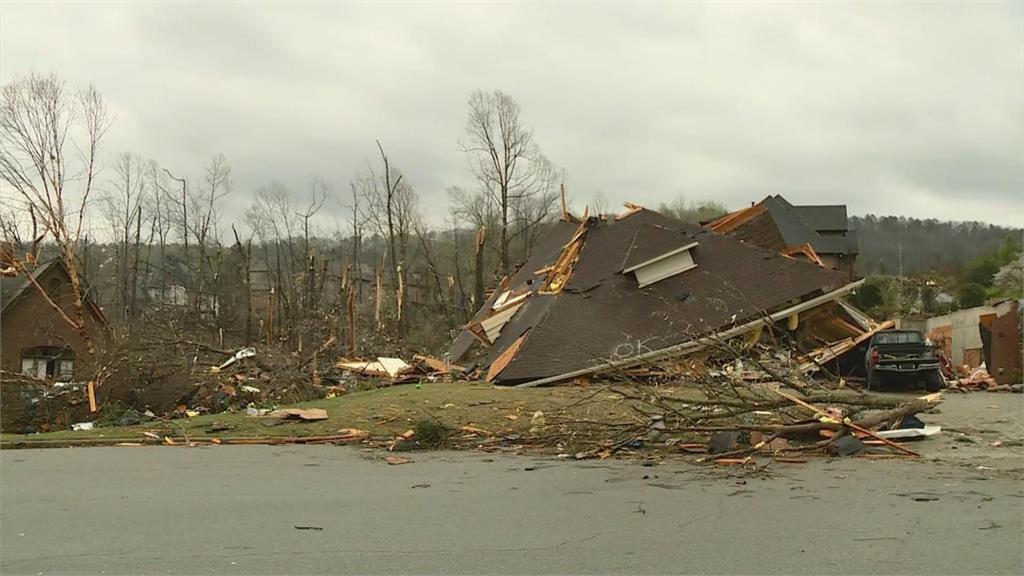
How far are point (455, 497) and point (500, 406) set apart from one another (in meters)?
7.26

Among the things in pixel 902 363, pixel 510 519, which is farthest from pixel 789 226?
pixel 510 519

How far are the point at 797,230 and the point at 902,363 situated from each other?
26.0 meters

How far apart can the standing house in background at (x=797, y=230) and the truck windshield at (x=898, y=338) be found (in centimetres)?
363

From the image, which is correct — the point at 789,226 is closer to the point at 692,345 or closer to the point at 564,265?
the point at 564,265

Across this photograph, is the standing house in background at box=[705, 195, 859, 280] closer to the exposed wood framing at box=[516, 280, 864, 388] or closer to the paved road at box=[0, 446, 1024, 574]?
the exposed wood framing at box=[516, 280, 864, 388]

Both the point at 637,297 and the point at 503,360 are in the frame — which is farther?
the point at 637,297

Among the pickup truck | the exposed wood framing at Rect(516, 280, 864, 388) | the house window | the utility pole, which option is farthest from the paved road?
the utility pole

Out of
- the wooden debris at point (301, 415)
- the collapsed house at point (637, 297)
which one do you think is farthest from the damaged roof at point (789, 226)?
the wooden debris at point (301, 415)

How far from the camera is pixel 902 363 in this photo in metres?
19.9

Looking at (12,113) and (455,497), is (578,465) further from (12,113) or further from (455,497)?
(12,113)

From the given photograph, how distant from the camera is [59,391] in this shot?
15875mm

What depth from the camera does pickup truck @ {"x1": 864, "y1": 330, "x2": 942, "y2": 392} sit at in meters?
20.0

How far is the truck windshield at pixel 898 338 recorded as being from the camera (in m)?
20.7

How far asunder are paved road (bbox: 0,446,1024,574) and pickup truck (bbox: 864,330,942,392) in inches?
484
